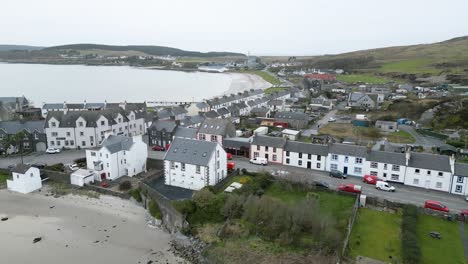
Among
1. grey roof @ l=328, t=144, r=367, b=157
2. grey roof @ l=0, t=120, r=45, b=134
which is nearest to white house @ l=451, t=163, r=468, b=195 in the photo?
grey roof @ l=328, t=144, r=367, b=157

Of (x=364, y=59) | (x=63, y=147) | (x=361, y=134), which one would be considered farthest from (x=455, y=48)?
(x=63, y=147)

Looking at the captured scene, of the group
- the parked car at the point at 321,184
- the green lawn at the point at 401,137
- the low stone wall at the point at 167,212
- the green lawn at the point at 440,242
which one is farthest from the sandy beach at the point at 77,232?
the green lawn at the point at 401,137

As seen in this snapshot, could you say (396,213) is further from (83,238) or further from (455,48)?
(455,48)

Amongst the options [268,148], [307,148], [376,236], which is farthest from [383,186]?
[268,148]

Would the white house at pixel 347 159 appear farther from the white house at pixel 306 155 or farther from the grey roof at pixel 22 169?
the grey roof at pixel 22 169

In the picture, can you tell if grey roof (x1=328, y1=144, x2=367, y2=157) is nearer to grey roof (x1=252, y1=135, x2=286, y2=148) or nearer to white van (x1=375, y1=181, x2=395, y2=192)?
white van (x1=375, y1=181, x2=395, y2=192)

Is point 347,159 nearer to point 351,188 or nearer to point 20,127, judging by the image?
point 351,188
